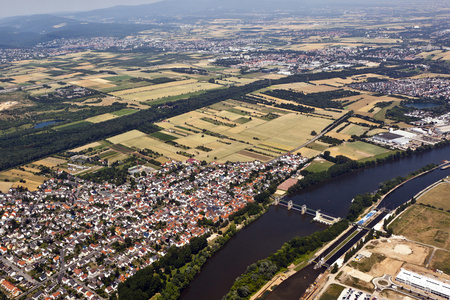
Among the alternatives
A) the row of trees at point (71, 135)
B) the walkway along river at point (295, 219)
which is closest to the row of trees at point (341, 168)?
the walkway along river at point (295, 219)

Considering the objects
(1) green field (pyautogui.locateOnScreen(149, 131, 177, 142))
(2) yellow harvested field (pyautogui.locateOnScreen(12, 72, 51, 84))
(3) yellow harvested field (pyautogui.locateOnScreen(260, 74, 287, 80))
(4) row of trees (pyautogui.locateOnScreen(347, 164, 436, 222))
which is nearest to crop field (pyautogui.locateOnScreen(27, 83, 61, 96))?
(2) yellow harvested field (pyautogui.locateOnScreen(12, 72, 51, 84))

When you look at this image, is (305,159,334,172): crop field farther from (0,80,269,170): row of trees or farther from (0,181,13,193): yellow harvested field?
(0,181,13,193): yellow harvested field

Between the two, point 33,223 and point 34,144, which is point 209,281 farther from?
point 34,144

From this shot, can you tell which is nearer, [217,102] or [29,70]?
[217,102]

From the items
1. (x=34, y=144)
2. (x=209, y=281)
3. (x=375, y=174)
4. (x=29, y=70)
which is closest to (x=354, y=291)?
(x=209, y=281)

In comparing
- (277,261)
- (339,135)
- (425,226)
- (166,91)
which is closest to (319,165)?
(339,135)
